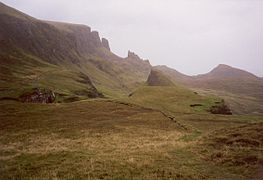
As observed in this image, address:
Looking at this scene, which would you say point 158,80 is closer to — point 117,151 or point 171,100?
point 171,100

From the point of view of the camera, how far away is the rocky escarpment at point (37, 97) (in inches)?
3654

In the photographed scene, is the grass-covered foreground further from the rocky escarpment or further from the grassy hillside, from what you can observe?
the grassy hillside

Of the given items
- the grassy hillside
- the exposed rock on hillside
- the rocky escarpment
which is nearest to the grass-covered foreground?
the rocky escarpment

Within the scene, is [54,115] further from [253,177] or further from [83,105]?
[253,177]

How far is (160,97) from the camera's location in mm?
113625

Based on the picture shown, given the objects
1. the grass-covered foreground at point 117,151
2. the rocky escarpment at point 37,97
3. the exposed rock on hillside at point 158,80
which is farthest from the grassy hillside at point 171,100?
the exposed rock on hillside at point 158,80

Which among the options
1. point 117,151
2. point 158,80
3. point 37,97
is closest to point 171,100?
point 37,97

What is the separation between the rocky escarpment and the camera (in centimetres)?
9280

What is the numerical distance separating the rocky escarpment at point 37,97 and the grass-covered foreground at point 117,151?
31.7 metres

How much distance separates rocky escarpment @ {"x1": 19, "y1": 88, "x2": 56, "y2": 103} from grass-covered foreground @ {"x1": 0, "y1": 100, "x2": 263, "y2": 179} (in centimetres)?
3172

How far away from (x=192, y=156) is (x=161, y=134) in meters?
17.5

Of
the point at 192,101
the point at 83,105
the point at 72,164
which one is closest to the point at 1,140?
the point at 72,164

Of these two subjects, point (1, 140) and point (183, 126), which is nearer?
point (1, 140)

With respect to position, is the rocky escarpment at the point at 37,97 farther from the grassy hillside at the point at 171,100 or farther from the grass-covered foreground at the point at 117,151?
the grass-covered foreground at the point at 117,151
